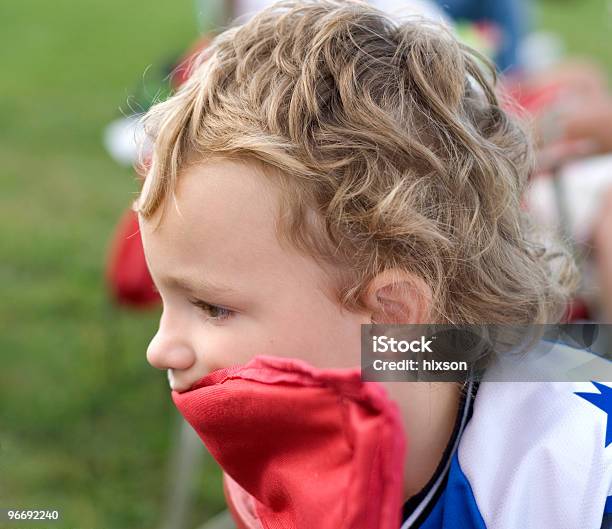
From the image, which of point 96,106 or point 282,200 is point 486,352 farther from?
point 96,106

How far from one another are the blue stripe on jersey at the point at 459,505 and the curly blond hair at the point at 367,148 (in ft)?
0.55

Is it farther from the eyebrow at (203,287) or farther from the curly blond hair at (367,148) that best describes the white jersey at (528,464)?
the eyebrow at (203,287)

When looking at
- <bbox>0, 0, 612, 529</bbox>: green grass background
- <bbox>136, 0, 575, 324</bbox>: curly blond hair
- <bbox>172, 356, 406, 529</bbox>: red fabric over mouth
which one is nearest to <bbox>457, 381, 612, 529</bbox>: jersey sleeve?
<bbox>136, 0, 575, 324</bbox>: curly blond hair

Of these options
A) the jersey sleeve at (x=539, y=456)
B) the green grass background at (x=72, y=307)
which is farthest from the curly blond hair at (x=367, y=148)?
the green grass background at (x=72, y=307)

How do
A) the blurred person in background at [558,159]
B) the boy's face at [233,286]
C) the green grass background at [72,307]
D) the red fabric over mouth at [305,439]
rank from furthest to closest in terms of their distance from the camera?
the green grass background at [72,307], the blurred person in background at [558,159], the boy's face at [233,286], the red fabric over mouth at [305,439]

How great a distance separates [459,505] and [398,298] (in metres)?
0.22

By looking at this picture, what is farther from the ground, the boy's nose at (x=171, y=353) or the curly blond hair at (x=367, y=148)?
the curly blond hair at (x=367, y=148)

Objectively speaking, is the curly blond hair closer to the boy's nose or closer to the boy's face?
the boy's face

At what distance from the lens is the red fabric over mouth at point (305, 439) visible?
66 centimetres

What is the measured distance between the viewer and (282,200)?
0.87 metres

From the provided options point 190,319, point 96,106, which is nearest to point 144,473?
point 190,319

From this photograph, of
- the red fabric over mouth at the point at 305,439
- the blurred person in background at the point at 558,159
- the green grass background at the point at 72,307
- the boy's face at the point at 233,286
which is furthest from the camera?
the green grass background at the point at 72,307

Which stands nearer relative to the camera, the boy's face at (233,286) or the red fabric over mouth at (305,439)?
the red fabric over mouth at (305,439)

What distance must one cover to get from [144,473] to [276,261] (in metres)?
1.47
